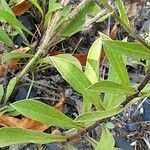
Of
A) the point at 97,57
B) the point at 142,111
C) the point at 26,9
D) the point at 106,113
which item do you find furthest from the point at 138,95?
the point at 26,9

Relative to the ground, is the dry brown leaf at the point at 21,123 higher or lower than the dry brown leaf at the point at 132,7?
lower

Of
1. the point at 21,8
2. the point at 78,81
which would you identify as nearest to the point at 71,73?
the point at 78,81

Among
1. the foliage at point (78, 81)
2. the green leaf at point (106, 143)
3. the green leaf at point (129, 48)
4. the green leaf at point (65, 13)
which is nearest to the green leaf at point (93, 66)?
the foliage at point (78, 81)

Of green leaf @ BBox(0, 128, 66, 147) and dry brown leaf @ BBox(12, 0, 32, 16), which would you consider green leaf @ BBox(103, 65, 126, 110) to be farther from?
dry brown leaf @ BBox(12, 0, 32, 16)

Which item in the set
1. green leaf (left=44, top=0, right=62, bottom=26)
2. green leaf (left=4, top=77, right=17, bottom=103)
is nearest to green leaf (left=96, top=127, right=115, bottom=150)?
green leaf (left=4, top=77, right=17, bottom=103)

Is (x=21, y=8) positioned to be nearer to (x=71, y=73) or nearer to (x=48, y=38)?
(x=48, y=38)

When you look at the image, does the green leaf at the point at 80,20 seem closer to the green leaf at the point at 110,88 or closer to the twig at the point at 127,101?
the twig at the point at 127,101
